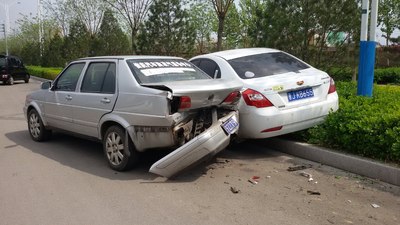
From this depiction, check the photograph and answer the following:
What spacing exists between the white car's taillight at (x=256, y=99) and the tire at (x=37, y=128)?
3916mm

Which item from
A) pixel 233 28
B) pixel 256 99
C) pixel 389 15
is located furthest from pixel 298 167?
pixel 233 28

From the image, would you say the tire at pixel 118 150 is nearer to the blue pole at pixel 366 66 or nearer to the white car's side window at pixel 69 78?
the white car's side window at pixel 69 78

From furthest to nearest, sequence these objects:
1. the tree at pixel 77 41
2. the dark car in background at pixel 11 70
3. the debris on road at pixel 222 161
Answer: the tree at pixel 77 41, the dark car in background at pixel 11 70, the debris on road at pixel 222 161

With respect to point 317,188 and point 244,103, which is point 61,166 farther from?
point 317,188

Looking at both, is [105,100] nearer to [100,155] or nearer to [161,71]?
[161,71]

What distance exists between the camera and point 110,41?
2330 centimetres

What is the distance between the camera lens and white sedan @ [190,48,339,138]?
5676 millimetres

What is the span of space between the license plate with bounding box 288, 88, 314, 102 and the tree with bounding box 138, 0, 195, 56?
1204 centimetres

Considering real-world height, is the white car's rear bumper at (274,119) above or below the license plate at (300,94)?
below

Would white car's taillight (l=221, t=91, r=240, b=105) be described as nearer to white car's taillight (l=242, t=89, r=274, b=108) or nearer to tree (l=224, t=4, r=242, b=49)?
white car's taillight (l=242, t=89, r=274, b=108)

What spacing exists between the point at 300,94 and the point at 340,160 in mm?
1103

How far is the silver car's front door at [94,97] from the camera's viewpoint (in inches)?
225

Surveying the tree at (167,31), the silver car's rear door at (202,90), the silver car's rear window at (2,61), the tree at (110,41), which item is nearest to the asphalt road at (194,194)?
the silver car's rear door at (202,90)

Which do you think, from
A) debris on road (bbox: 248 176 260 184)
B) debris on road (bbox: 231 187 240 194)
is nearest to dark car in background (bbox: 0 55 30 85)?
debris on road (bbox: 248 176 260 184)
